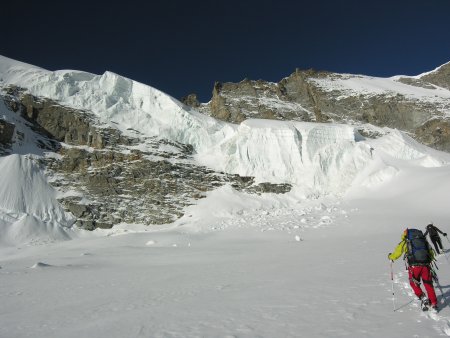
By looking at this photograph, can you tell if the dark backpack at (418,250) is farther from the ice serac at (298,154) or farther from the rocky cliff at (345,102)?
the rocky cliff at (345,102)

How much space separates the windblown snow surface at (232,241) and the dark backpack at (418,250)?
2.69 ft

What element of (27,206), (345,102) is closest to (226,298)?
(27,206)

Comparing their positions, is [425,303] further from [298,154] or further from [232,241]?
[298,154]

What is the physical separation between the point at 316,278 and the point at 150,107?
4310cm

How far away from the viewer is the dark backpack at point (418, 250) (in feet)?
21.1

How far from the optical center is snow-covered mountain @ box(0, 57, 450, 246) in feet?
125

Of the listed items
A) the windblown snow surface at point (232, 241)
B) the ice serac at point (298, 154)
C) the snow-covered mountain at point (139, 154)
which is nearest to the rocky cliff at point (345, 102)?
the windblown snow surface at point (232, 241)

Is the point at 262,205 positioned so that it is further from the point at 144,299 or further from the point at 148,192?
the point at 144,299

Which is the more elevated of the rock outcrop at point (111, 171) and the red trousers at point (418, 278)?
the rock outcrop at point (111, 171)

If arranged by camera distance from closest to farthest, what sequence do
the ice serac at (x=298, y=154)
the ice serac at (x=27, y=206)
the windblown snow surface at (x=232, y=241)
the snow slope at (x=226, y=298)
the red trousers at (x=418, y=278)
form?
the snow slope at (x=226, y=298) → the red trousers at (x=418, y=278) → the windblown snow surface at (x=232, y=241) → the ice serac at (x=27, y=206) → the ice serac at (x=298, y=154)

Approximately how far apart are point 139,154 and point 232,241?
23.6 meters

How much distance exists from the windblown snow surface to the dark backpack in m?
0.82

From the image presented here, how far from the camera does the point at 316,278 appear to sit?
31.6 feet

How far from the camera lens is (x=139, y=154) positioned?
44.0m
